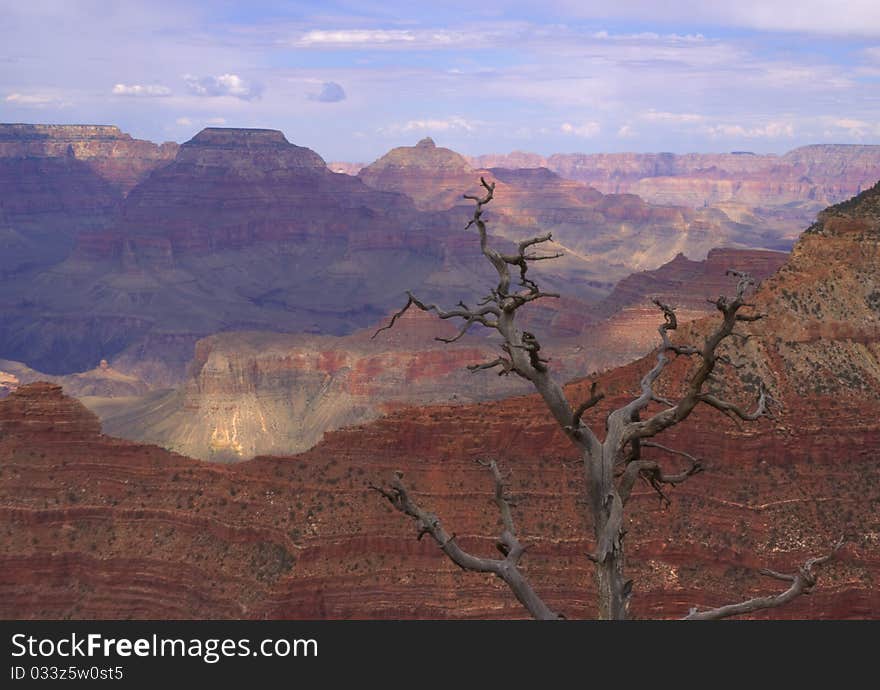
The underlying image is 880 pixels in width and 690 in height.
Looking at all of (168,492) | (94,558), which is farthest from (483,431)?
(94,558)

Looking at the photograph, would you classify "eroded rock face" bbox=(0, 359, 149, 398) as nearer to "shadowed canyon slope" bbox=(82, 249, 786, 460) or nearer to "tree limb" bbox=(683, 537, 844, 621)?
"shadowed canyon slope" bbox=(82, 249, 786, 460)

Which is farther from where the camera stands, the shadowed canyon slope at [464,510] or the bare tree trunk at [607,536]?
the shadowed canyon slope at [464,510]

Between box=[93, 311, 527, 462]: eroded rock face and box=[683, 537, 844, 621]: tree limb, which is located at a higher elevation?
box=[683, 537, 844, 621]: tree limb

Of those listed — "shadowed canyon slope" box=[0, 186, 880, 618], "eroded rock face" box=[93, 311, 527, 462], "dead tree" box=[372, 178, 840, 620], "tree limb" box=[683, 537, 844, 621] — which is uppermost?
"dead tree" box=[372, 178, 840, 620]

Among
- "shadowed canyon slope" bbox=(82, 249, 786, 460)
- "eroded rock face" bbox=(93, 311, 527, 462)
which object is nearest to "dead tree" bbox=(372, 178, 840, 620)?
"eroded rock face" bbox=(93, 311, 527, 462)

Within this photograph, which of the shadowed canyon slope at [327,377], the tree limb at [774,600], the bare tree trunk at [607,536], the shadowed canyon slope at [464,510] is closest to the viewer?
the tree limb at [774,600]

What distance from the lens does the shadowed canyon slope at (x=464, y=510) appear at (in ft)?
139

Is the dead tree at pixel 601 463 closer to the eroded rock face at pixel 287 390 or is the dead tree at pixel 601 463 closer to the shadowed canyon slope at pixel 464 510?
the shadowed canyon slope at pixel 464 510

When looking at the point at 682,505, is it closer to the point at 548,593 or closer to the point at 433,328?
the point at 548,593

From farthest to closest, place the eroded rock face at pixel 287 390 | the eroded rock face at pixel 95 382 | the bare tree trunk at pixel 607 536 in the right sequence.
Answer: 1. the eroded rock face at pixel 95 382
2. the eroded rock face at pixel 287 390
3. the bare tree trunk at pixel 607 536

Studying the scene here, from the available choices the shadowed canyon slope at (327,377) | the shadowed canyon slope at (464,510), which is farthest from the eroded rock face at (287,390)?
the shadowed canyon slope at (464,510)

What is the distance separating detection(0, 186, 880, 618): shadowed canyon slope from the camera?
42312 millimetres

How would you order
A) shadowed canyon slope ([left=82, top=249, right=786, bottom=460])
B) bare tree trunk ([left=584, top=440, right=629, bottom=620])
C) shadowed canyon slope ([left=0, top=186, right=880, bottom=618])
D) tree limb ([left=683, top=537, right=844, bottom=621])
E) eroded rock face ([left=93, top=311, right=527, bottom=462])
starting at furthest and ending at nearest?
shadowed canyon slope ([left=82, top=249, right=786, bottom=460]) < eroded rock face ([left=93, top=311, right=527, bottom=462]) < shadowed canyon slope ([left=0, top=186, right=880, bottom=618]) < bare tree trunk ([left=584, top=440, right=629, bottom=620]) < tree limb ([left=683, top=537, right=844, bottom=621])

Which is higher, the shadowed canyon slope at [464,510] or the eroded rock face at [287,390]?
the shadowed canyon slope at [464,510]
